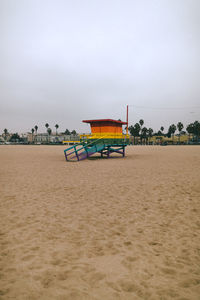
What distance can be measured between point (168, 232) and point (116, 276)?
1776 millimetres

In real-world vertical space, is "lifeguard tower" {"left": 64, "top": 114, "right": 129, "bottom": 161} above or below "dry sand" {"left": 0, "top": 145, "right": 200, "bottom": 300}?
above

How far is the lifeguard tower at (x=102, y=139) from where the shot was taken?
18.3 metres

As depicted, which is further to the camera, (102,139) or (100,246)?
(102,139)

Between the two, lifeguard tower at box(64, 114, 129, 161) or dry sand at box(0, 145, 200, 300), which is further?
lifeguard tower at box(64, 114, 129, 161)

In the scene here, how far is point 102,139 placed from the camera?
1831 cm

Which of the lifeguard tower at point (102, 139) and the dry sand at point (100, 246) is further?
the lifeguard tower at point (102, 139)

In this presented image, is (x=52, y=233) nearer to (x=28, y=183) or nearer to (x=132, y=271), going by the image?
(x=132, y=271)

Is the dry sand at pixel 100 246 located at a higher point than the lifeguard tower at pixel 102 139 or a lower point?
lower

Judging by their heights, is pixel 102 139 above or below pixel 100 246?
above

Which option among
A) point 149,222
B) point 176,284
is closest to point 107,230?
point 149,222

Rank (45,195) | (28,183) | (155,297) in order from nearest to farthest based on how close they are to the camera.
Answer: (155,297) → (45,195) → (28,183)

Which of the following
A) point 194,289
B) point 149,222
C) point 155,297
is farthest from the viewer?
point 149,222

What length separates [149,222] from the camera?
14.6 ft

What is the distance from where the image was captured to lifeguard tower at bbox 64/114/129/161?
18.3 m
